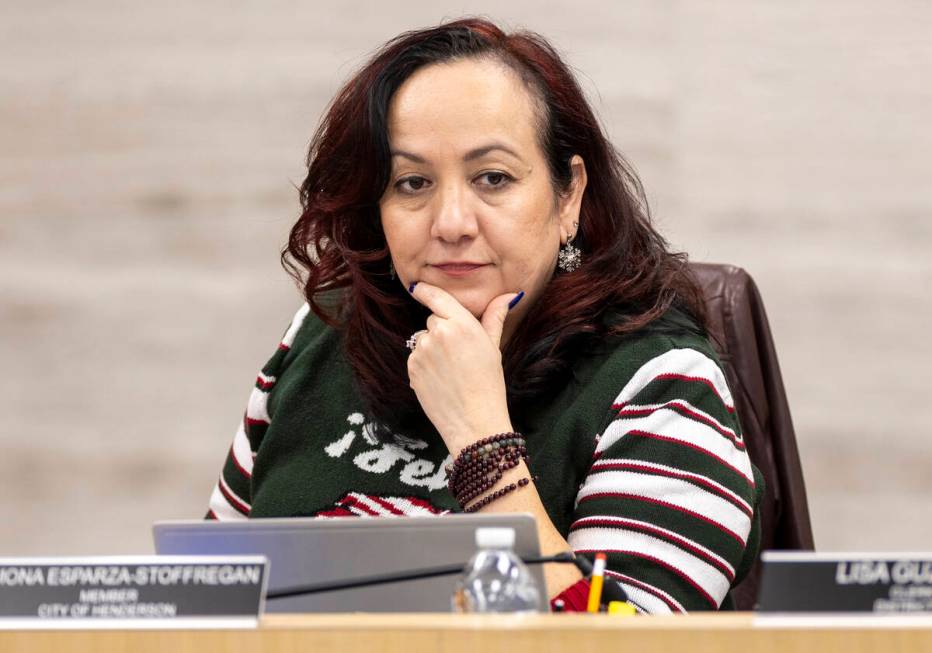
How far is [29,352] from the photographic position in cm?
260

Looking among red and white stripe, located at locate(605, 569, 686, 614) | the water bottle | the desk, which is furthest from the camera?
red and white stripe, located at locate(605, 569, 686, 614)

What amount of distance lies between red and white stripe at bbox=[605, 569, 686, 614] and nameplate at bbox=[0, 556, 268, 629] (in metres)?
0.57

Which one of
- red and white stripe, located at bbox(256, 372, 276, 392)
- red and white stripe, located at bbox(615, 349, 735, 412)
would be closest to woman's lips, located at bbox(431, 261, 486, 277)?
red and white stripe, located at bbox(615, 349, 735, 412)

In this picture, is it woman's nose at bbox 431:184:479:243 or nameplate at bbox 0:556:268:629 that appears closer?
nameplate at bbox 0:556:268:629

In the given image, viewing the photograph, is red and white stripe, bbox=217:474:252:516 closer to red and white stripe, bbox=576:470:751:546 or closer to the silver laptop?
red and white stripe, bbox=576:470:751:546

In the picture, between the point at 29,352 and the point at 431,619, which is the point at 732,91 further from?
the point at 431,619

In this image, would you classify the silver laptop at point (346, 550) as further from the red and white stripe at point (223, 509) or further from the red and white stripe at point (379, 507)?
the red and white stripe at point (223, 509)

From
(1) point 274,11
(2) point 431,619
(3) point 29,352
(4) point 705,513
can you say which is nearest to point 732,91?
(1) point 274,11

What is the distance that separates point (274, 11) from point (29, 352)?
2.93 ft

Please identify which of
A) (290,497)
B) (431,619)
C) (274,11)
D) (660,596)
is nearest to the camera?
(431,619)

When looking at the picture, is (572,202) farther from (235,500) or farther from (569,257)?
(235,500)

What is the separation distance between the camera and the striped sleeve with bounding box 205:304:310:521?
5.69 ft

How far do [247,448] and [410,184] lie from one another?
48cm

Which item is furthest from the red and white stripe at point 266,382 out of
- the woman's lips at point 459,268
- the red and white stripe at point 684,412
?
the red and white stripe at point 684,412
